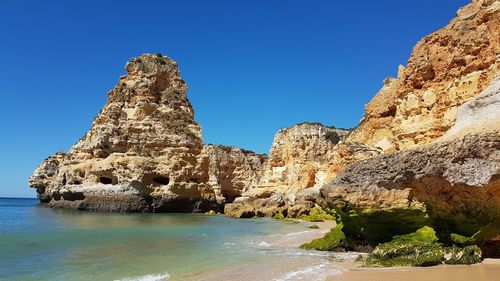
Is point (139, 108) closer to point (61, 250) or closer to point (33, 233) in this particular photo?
point (33, 233)

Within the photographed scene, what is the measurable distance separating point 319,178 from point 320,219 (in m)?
12.0

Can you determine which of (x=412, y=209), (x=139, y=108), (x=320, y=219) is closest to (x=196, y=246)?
(x=412, y=209)

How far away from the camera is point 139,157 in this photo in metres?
45.0

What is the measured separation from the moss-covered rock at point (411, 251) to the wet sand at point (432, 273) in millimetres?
385

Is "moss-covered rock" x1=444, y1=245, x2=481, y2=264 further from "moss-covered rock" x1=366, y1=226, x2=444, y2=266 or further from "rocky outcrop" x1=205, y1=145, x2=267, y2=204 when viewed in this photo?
"rocky outcrop" x1=205, y1=145, x2=267, y2=204

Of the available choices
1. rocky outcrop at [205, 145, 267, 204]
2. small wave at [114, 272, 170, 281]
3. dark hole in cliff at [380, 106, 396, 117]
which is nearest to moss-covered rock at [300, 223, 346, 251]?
small wave at [114, 272, 170, 281]

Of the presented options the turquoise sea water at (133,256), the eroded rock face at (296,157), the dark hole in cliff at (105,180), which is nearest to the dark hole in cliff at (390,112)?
the turquoise sea water at (133,256)

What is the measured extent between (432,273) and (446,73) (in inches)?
393

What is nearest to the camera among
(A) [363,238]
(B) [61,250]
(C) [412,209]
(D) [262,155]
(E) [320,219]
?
(C) [412,209]

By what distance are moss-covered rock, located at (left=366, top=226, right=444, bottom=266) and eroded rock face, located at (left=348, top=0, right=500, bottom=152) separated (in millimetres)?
5159

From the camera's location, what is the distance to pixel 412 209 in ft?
36.4

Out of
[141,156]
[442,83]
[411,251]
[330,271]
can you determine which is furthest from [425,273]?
[141,156]

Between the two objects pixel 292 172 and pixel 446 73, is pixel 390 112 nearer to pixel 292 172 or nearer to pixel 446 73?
pixel 446 73

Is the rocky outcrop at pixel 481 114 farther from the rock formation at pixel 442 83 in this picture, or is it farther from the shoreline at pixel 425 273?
the shoreline at pixel 425 273
